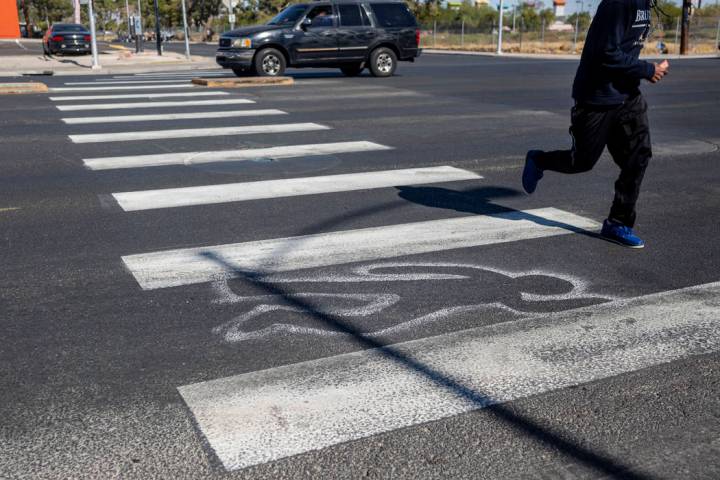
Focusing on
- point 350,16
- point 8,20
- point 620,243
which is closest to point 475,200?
point 620,243

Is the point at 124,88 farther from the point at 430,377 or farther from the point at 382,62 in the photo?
the point at 430,377

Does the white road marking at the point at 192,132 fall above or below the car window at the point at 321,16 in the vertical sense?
below

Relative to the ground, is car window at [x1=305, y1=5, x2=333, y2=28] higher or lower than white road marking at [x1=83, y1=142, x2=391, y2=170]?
higher

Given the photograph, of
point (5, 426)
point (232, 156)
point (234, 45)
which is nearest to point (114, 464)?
point (5, 426)

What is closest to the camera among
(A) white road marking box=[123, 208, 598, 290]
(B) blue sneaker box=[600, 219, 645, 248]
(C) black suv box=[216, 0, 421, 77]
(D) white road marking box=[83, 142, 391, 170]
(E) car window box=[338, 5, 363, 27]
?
(A) white road marking box=[123, 208, 598, 290]

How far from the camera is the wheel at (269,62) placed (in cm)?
1978

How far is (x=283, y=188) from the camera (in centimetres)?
752

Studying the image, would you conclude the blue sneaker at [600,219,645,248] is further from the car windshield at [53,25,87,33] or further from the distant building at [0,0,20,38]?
the distant building at [0,0,20,38]

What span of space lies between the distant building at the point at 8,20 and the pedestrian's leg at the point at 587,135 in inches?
2640

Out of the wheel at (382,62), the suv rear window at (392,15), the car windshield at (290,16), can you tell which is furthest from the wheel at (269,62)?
the suv rear window at (392,15)

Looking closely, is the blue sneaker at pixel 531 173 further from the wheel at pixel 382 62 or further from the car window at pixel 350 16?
the car window at pixel 350 16

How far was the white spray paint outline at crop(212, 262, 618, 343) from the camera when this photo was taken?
4.15 metres

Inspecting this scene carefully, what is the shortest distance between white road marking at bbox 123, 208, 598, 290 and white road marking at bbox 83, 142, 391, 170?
10.7 feet

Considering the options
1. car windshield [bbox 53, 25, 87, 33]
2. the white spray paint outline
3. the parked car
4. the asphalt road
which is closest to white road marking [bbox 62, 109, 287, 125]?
the asphalt road
